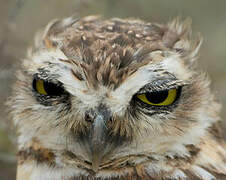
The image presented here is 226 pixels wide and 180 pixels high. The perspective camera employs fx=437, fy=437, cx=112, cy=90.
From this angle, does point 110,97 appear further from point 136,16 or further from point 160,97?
point 136,16

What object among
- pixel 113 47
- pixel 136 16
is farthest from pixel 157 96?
pixel 136 16

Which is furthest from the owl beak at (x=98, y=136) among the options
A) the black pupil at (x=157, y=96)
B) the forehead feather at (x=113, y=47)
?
the black pupil at (x=157, y=96)

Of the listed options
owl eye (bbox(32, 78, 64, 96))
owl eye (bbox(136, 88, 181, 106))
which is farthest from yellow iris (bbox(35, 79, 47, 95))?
owl eye (bbox(136, 88, 181, 106))

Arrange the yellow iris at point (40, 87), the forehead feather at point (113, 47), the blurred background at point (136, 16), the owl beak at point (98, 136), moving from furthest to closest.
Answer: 1. the blurred background at point (136, 16)
2. the yellow iris at point (40, 87)
3. the forehead feather at point (113, 47)
4. the owl beak at point (98, 136)

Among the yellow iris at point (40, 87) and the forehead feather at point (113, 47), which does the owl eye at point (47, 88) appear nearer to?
the yellow iris at point (40, 87)

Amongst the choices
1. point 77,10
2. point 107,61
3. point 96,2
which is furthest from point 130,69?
point 96,2

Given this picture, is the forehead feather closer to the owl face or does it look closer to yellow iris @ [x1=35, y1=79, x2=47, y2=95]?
the owl face

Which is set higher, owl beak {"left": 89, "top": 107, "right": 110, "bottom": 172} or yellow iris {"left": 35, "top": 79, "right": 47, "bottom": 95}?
yellow iris {"left": 35, "top": 79, "right": 47, "bottom": 95}
